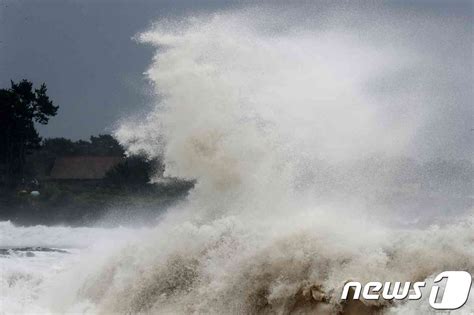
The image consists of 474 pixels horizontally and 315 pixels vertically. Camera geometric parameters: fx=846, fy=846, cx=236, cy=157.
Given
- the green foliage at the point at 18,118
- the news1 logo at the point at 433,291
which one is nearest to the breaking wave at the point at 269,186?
the news1 logo at the point at 433,291

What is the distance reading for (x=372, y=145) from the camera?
66.7 feet

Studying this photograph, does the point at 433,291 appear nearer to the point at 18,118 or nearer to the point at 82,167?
the point at 18,118

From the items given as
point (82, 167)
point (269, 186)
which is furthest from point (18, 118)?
point (269, 186)

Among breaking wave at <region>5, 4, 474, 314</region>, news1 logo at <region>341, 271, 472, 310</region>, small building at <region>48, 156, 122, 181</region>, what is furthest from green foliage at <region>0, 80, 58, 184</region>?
news1 logo at <region>341, 271, 472, 310</region>

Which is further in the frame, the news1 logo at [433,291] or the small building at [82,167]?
the small building at [82,167]

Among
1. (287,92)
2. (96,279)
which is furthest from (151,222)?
(96,279)

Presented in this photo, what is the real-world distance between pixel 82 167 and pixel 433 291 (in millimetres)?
54682

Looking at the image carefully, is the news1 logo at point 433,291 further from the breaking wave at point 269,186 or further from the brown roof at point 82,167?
the brown roof at point 82,167

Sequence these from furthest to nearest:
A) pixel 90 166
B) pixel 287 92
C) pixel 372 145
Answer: pixel 90 166
pixel 372 145
pixel 287 92

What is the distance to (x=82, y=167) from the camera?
6253cm

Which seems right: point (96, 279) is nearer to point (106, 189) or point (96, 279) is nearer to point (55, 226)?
point (55, 226)

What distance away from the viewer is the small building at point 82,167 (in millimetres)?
60194

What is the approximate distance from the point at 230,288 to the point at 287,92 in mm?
7631

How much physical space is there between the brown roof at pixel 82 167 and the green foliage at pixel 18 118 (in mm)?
6442
